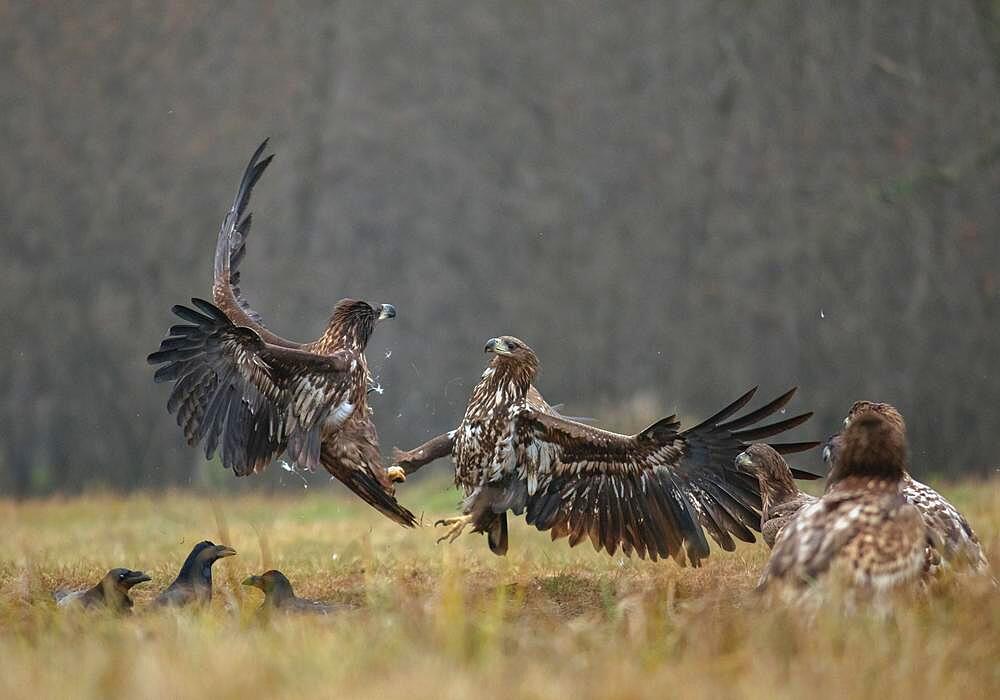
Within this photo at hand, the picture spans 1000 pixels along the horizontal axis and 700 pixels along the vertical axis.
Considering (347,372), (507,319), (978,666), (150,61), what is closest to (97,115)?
(150,61)

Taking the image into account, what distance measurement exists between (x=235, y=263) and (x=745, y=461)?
126 inches

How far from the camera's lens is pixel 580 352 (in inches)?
471

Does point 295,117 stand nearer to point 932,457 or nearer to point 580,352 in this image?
point 580,352

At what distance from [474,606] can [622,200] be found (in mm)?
7292

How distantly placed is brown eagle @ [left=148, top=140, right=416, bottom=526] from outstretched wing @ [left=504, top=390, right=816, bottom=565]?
678 millimetres

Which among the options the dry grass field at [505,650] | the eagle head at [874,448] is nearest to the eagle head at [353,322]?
the dry grass field at [505,650]

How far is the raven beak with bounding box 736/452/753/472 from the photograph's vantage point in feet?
19.7

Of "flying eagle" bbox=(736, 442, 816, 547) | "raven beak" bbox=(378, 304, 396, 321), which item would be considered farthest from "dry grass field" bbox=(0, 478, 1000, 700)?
"raven beak" bbox=(378, 304, 396, 321)

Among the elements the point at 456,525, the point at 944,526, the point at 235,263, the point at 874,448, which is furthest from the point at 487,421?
the point at 874,448

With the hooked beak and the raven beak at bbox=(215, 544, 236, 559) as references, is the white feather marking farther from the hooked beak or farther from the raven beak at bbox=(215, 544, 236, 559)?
the raven beak at bbox=(215, 544, 236, 559)

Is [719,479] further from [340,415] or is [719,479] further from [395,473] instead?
[340,415]

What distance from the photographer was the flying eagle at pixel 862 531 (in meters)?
3.99

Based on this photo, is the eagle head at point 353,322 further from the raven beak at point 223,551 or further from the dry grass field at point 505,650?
the dry grass field at point 505,650

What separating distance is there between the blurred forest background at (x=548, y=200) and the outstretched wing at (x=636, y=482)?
5353mm
